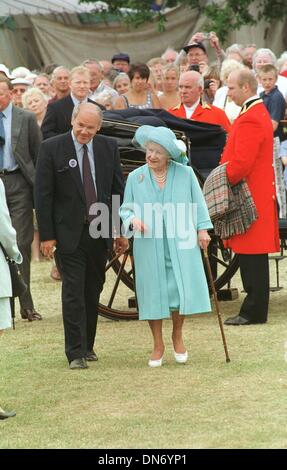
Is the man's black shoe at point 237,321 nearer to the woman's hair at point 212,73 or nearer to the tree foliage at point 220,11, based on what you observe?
the woman's hair at point 212,73

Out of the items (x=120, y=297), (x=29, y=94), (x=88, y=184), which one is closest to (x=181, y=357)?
(x=88, y=184)

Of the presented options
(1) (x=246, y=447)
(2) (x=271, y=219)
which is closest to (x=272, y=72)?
(2) (x=271, y=219)

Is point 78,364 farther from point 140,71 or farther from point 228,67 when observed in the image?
point 228,67

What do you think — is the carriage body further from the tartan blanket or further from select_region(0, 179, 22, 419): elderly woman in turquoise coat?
select_region(0, 179, 22, 419): elderly woman in turquoise coat

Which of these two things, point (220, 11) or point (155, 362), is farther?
point (220, 11)

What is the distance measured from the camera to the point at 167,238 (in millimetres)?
9656

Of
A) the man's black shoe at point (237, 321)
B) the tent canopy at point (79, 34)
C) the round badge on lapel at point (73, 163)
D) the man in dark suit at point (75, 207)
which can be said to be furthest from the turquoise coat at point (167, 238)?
the tent canopy at point (79, 34)

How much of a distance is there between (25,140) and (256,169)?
7.79 ft

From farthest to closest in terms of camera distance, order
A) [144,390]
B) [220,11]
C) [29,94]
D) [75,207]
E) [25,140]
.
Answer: [220,11]
[29,94]
[25,140]
[75,207]
[144,390]

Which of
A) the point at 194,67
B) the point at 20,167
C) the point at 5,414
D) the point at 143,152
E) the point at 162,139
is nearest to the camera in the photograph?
the point at 5,414

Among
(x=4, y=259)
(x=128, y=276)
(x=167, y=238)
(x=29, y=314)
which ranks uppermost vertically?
(x=4, y=259)

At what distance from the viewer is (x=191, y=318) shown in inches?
474

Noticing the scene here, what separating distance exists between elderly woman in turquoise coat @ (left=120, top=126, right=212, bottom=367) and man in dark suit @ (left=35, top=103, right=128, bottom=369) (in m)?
0.29

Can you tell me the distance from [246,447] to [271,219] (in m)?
4.53
